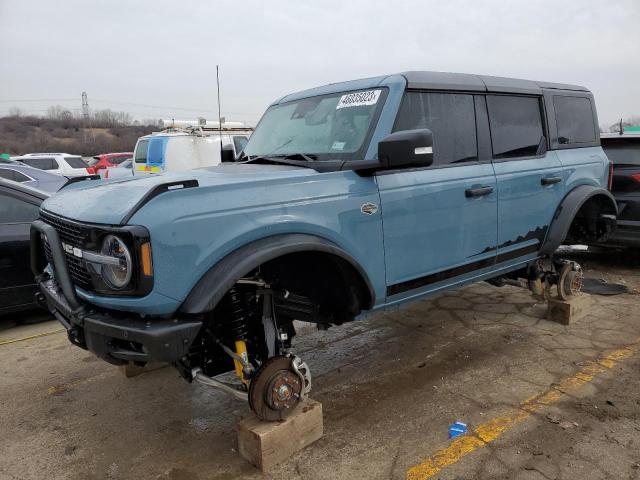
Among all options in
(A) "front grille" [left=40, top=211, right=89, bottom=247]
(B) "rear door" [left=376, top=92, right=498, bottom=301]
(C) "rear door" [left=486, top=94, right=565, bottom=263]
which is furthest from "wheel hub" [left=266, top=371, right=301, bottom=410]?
(C) "rear door" [left=486, top=94, right=565, bottom=263]

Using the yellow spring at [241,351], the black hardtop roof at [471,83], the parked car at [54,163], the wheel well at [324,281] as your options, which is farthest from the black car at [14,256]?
the parked car at [54,163]

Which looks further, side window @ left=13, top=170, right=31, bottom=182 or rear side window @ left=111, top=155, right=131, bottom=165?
rear side window @ left=111, top=155, right=131, bottom=165

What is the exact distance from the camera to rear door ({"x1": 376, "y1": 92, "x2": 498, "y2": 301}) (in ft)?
10.4

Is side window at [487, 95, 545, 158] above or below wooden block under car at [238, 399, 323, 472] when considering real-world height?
above

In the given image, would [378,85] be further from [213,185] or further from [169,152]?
[169,152]

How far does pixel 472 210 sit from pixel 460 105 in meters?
0.79

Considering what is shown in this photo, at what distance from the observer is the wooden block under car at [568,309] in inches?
187

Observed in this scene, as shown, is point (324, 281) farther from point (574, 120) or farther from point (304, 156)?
point (574, 120)

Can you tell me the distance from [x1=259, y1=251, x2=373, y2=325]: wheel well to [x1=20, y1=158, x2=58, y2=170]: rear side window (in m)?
17.5

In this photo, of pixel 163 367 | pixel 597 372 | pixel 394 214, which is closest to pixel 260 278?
pixel 394 214

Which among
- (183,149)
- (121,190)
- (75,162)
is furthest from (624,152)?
(75,162)

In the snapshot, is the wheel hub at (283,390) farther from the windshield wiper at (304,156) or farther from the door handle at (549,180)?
the door handle at (549,180)

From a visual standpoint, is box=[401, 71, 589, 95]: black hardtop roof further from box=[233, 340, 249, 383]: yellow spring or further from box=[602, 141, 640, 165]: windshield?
box=[602, 141, 640, 165]: windshield

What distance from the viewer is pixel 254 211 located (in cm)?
251
